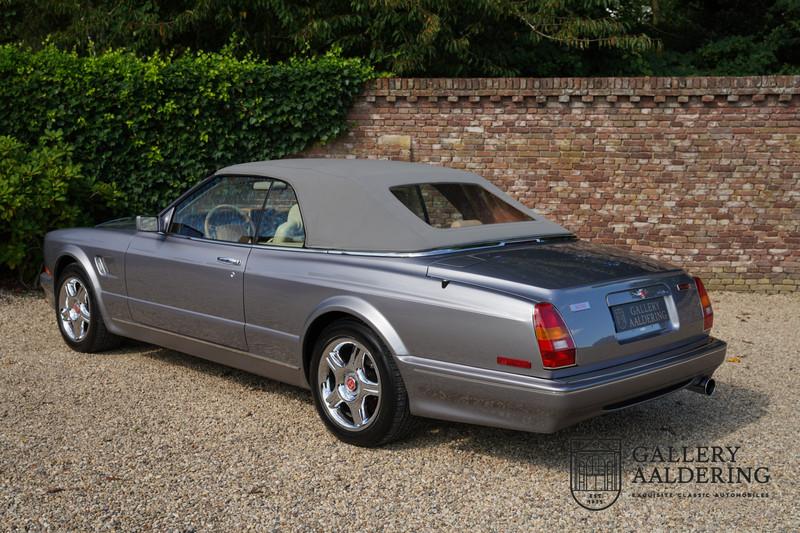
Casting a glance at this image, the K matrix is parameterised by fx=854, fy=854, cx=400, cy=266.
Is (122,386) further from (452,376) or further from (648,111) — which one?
(648,111)

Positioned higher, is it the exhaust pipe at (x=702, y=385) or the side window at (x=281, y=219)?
the side window at (x=281, y=219)

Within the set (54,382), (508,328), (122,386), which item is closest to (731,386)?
(508,328)

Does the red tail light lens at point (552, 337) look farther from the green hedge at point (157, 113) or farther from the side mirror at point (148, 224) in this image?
the green hedge at point (157, 113)

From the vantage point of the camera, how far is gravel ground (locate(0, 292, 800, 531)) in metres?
3.88

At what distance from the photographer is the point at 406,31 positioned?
1217cm

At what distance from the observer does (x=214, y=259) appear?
5590 millimetres

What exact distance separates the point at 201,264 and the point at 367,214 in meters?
1.30

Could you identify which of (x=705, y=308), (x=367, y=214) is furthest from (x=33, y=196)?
(x=705, y=308)

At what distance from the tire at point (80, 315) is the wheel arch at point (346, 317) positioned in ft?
7.98

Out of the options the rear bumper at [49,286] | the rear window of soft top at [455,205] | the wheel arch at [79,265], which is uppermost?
the rear window of soft top at [455,205]

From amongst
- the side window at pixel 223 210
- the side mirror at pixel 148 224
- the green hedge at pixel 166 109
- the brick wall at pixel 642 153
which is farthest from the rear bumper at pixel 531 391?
the green hedge at pixel 166 109

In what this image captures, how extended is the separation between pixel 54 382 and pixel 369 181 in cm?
282

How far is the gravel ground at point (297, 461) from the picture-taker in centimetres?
388

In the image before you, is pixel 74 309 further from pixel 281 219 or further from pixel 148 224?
pixel 281 219
